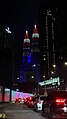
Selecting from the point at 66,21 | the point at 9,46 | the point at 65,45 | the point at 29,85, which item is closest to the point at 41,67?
the point at 29,85

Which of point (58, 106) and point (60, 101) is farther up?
point (60, 101)

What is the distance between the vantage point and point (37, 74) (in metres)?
191

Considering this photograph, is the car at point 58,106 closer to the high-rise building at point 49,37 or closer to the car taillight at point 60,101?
the car taillight at point 60,101

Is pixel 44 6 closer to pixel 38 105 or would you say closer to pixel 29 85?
pixel 29 85

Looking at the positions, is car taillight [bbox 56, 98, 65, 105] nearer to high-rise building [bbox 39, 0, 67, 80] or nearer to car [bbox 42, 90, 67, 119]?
car [bbox 42, 90, 67, 119]

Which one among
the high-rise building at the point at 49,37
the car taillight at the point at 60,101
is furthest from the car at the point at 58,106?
the high-rise building at the point at 49,37

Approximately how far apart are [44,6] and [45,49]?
2506 centimetres

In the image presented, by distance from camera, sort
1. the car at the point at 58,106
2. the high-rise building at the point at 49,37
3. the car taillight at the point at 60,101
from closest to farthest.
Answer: the car at the point at 58,106, the car taillight at the point at 60,101, the high-rise building at the point at 49,37

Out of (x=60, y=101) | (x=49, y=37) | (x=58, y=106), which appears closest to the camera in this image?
(x=58, y=106)

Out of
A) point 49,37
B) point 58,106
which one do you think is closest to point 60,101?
point 58,106

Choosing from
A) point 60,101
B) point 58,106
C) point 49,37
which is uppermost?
point 49,37

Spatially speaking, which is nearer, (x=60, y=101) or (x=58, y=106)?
Result: (x=58, y=106)

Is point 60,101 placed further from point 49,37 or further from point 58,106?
point 49,37

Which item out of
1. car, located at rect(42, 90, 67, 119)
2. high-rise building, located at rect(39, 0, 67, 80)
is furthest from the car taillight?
high-rise building, located at rect(39, 0, 67, 80)
